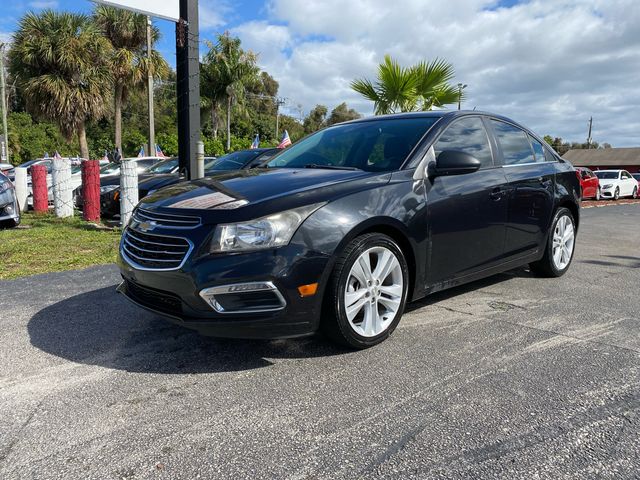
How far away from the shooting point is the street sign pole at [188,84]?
7461 millimetres

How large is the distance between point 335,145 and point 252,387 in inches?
86.9

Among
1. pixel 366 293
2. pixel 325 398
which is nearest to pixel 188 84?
pixel 366 293

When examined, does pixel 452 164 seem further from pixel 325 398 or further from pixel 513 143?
pixel 325 398

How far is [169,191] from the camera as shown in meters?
3.55

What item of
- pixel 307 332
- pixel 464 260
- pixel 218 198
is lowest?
pixel 307 332

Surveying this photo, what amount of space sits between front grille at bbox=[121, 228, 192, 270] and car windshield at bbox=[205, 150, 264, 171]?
6482 mm

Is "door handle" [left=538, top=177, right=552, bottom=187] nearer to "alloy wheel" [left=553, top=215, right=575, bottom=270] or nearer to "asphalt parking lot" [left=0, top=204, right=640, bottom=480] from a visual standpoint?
"alloy wheel" [left=553, top=215, right=575, bottom=270]

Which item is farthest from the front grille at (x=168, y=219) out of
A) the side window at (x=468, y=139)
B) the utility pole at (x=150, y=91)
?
the utility pole at (x=150, y=91)

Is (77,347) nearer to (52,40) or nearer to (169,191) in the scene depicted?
(169,191)

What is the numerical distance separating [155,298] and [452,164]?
2.16 metres

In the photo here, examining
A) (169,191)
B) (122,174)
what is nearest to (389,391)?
(169,191)

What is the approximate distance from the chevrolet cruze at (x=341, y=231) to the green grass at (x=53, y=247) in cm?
279

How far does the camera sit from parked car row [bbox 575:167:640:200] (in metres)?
19.2

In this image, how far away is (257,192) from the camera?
10.1 feet
